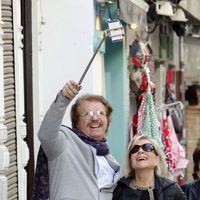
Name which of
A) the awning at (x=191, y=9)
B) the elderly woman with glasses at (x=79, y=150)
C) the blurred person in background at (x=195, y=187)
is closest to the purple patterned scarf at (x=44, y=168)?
the elderly woman with glasses at (x=79, y=150)

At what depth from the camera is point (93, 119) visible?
4.05m

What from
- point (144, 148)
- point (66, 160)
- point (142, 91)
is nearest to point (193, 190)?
point (144, 148)

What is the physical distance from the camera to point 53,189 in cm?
392

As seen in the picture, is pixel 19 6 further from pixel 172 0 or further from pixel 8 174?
pixel 172 0

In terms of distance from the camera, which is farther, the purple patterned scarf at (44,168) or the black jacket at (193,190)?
the black jacket at (193,190)

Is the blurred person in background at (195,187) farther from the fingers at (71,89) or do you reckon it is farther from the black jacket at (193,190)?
the fingers at (71,89)

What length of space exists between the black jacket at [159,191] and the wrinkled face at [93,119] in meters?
0.33

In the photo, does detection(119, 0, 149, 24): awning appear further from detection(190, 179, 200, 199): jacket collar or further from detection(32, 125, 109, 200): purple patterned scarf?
detection(32, 125, 109, 200): purple patterned scarf

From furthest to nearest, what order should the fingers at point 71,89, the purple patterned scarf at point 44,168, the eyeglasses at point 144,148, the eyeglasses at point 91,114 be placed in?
the eyeglasses at point 144,148 < the eyeglasses at point 91,114 < the purple patterned scarf at point 44,168 < the fingers at point 71,89

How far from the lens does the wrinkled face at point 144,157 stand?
4.11 m

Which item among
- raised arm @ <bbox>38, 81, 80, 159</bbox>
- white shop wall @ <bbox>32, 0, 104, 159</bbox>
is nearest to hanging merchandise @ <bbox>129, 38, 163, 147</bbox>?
white shop wall @ <bbox>32, 0, 104, 159</bbox>

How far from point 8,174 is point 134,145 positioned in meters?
1.67

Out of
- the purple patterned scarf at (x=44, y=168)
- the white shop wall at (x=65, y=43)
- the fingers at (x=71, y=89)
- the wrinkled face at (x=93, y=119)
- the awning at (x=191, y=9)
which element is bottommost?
the purple patterned scarf at (x=44, y=168)

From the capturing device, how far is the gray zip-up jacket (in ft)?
12.3
